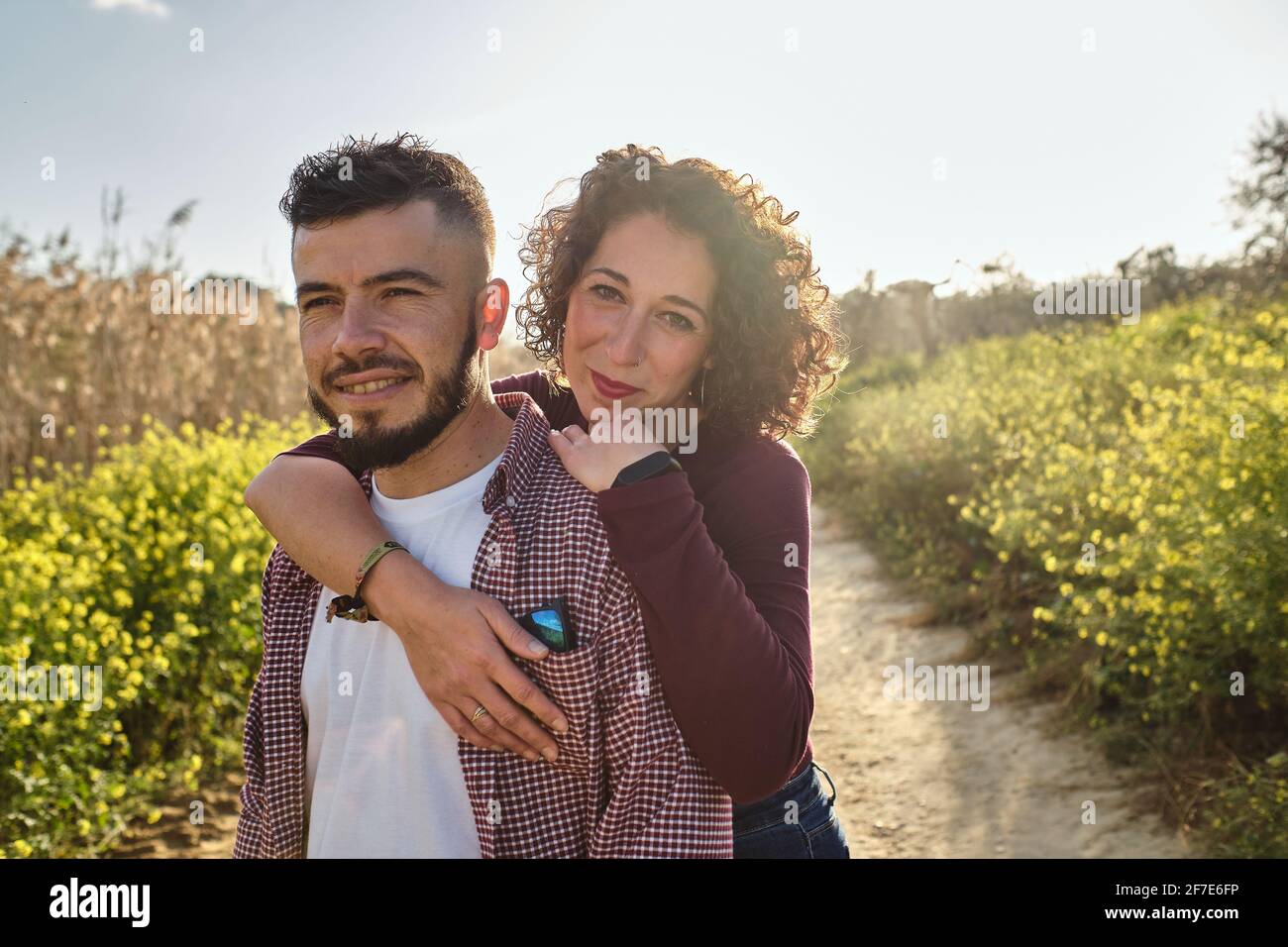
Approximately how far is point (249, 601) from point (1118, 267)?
20.6 m

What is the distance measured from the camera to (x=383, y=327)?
1771mm

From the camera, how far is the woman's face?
2229mm

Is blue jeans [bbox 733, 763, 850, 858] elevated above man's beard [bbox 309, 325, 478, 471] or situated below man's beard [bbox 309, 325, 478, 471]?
below

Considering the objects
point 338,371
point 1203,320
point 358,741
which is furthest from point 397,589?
point 1203,320

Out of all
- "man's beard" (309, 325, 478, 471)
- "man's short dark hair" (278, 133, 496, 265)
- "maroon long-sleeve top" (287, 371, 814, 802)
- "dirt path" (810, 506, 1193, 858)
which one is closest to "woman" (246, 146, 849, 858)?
"maroon long-sleeve top" (287, 371, 814, 802)

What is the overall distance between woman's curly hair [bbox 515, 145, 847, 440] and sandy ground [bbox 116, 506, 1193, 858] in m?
2.41

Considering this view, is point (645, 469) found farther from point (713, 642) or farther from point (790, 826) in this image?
point (790, 826)

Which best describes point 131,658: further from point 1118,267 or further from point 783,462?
point 1118,267

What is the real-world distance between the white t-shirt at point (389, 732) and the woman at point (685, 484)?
0.29 ft

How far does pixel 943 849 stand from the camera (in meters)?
4.04

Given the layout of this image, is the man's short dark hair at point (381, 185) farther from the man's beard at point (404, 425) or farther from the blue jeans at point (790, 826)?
the blue jeans at point (790, 826)

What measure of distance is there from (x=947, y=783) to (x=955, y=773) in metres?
0.09

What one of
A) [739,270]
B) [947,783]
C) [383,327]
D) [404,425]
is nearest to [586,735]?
[404,425]

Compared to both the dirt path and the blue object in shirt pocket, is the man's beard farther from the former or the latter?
the dirt path
